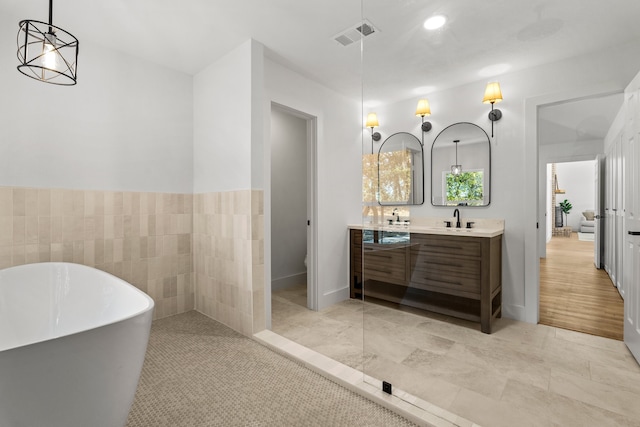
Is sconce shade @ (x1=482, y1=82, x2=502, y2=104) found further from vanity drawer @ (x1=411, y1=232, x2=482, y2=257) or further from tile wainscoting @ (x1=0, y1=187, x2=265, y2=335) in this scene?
tile wainscoting @ (x1=0, y1=187, x2=265, y2=335)

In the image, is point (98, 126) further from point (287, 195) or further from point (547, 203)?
point (547, 203)

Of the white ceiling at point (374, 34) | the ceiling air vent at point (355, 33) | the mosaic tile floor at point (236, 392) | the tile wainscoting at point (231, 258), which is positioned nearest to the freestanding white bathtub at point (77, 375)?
the mosaic tile floor at point (236, 392)

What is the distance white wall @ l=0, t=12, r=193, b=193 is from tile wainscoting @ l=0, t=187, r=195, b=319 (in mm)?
100

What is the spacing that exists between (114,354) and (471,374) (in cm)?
171

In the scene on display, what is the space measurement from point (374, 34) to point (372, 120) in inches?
20.3

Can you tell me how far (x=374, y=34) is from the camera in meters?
1.94

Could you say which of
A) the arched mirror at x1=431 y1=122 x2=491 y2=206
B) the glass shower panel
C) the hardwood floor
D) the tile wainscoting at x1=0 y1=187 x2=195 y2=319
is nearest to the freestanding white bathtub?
the glass shower panel

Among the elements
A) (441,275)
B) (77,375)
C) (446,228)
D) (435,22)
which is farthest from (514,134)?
(77,375)

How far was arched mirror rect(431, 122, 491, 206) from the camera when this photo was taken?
1.91m

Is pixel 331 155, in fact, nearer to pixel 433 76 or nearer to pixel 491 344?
pixel 433 76

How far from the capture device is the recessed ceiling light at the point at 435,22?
1652 mm

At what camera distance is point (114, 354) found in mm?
1053

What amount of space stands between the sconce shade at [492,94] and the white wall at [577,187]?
758mm

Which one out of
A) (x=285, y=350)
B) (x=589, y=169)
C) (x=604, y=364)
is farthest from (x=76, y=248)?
(x=589, y=169)
